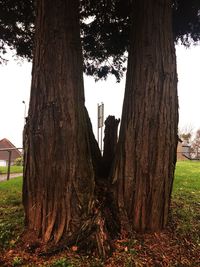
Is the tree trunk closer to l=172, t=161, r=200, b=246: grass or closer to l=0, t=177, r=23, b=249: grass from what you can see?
l=0, t=177, r=23, b=249: grass

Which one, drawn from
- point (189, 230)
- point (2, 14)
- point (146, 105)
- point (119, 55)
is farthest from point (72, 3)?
point (189, 230)

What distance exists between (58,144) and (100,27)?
3.35 meters

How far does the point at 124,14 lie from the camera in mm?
5863

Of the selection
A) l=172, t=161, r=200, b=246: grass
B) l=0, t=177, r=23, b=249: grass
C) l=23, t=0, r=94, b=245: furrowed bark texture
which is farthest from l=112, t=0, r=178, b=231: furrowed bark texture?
l=0, t=177, r=23, b=249: grass

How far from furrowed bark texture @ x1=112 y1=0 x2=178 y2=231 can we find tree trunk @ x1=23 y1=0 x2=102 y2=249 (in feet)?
1.61

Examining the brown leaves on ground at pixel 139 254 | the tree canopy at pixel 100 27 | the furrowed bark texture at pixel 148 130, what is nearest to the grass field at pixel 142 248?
the brown leaves on ground at pixel 139 254

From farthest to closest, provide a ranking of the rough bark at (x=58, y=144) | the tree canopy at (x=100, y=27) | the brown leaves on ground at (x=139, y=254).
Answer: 1. the tree canopy at (x=100, y=27)
2. the rough bark at (x=58, y=144)
3. the brown leaves on ground at (x=139, y=254)

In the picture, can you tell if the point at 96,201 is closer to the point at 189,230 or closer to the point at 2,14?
the point at 189,230

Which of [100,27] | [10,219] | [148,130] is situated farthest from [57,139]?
[100,27]

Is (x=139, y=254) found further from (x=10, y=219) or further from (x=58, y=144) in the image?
(x=10, y=219)

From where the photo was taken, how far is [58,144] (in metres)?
3.69

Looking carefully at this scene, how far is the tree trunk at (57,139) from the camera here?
364 centimetres

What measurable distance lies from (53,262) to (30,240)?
1.76ft

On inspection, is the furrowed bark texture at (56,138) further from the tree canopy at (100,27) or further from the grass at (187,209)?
the tree canopy at (100,27)
